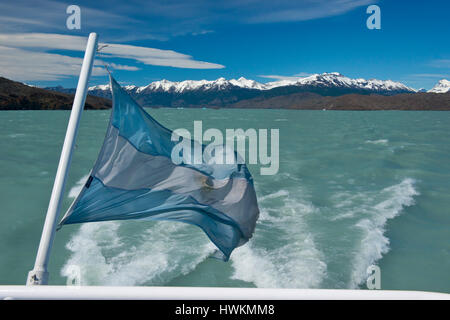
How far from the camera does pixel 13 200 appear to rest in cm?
1338

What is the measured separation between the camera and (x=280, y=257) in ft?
29.4

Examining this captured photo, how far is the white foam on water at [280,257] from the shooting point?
7.85 metres

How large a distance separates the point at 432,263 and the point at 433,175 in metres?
12.6

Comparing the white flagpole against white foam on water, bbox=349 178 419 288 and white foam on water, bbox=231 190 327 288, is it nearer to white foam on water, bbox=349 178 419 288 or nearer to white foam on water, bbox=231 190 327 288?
white foam on water, bbox=231 190 327 288

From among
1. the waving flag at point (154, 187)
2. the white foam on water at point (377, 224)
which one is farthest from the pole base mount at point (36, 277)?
the white foam on water at point (377, 224)

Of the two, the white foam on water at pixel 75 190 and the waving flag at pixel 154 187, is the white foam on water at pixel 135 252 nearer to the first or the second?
the waving flag at pixel 154 187

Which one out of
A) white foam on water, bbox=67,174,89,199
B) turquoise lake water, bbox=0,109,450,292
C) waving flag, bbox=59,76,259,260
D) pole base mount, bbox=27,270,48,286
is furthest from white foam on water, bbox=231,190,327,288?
white foam on water, bbox=67,174,89,199

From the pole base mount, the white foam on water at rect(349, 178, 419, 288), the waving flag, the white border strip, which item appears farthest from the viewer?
the white foam on water at rect(349, 178, 419, 288)

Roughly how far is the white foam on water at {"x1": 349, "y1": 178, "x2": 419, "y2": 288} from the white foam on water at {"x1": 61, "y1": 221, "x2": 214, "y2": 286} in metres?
3.97

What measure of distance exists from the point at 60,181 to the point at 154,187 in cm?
210

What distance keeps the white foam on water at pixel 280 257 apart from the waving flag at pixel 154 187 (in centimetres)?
286

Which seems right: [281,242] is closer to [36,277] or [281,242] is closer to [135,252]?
[135,252]

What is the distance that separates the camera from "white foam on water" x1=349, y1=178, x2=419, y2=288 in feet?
27.9
